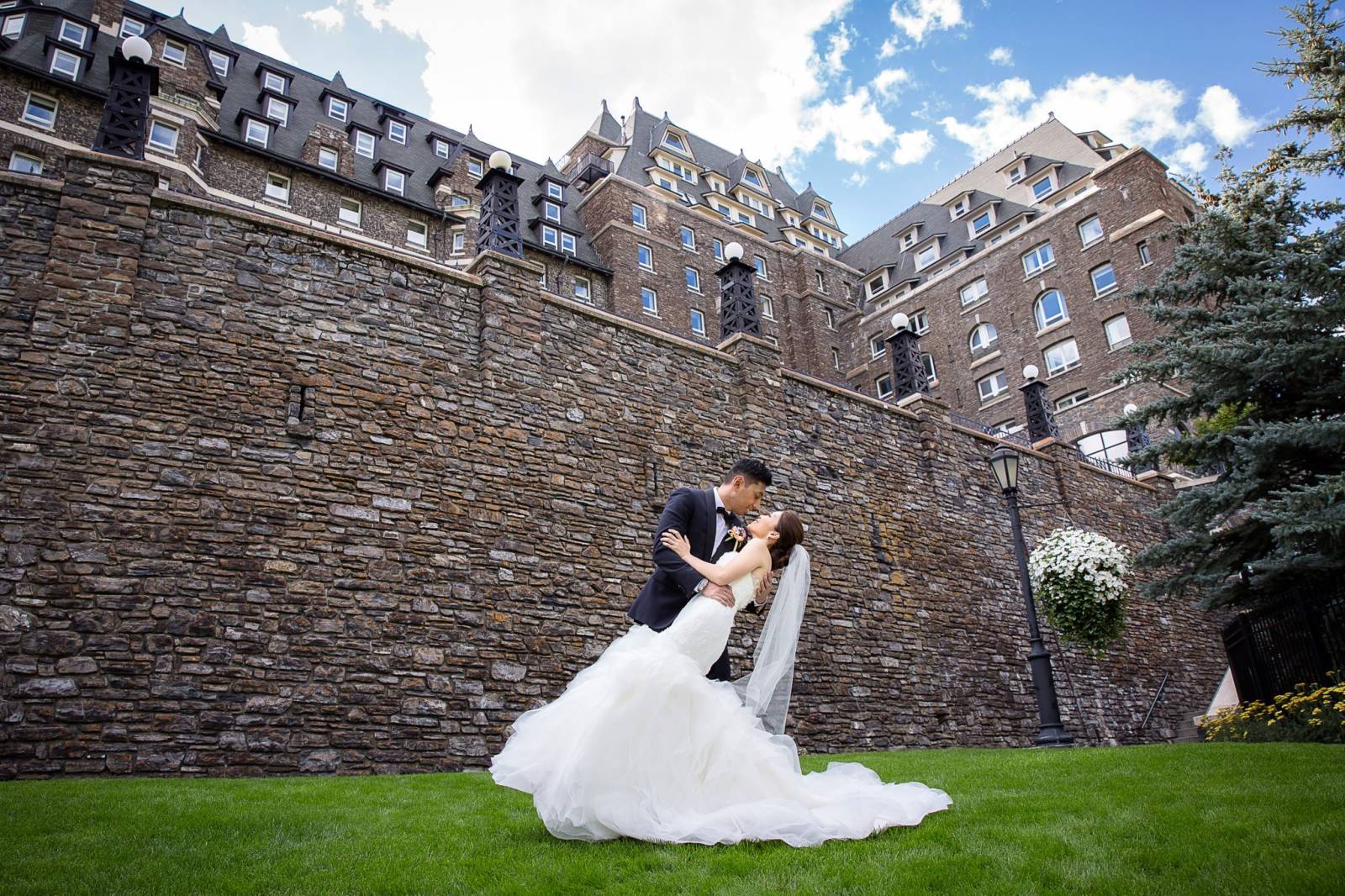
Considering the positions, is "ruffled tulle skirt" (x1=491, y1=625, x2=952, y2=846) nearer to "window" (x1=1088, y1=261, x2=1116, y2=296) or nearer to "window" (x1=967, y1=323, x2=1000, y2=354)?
"window" (x1=1088, y1=261, x2=1116, y2=296)

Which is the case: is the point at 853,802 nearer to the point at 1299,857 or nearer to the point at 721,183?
the point at 1299,857

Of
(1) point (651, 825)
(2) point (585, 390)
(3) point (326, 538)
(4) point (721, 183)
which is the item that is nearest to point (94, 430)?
(3) point (326, 538)

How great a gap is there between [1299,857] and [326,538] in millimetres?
9407

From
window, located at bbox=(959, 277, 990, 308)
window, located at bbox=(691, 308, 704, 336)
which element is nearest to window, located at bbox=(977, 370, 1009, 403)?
window, located at bbox=(959, 277, 990, 308)

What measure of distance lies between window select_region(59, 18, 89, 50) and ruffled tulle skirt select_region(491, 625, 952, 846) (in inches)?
1220

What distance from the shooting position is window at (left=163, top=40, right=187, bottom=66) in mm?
27469

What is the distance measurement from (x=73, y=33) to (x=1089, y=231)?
126 feet

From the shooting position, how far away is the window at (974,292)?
40.7 metres

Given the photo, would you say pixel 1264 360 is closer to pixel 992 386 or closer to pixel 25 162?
pixel 992 386

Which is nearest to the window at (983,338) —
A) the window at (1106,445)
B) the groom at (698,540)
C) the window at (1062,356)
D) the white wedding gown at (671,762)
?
the window at (1062,356)

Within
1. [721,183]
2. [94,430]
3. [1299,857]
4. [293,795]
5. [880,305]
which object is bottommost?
[1299,857]

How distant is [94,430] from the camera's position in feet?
30.2

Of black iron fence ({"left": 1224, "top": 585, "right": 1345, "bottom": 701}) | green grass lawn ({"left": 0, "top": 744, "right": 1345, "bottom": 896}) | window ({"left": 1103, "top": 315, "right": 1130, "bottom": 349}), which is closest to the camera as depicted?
green grass lawn ({"left": 0, "top": 744, "right": 1345, "bottom": 896})

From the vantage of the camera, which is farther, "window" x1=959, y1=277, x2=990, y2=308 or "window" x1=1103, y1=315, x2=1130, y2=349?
"window" x1=959, y1=277, x2=990, y2=308
